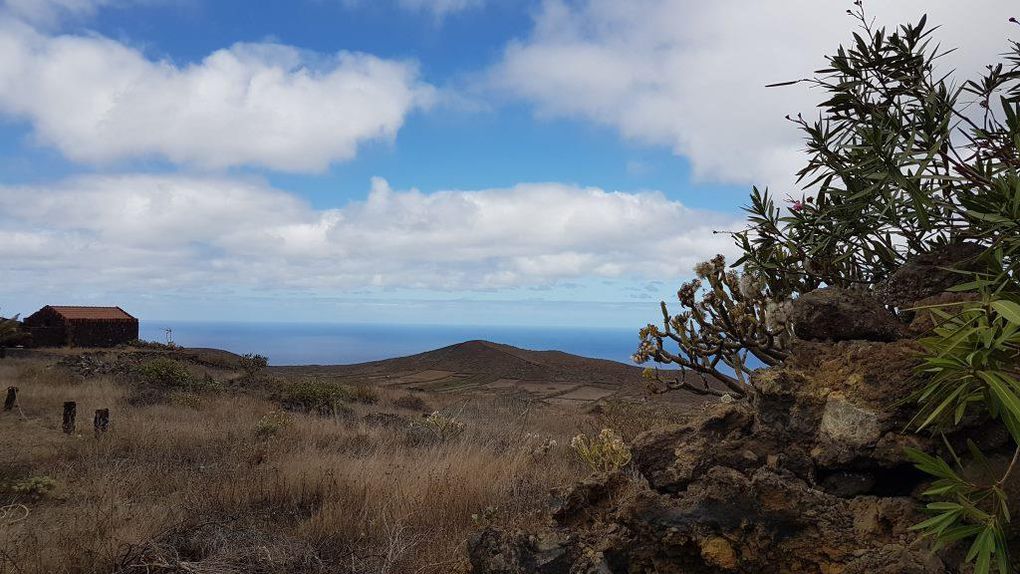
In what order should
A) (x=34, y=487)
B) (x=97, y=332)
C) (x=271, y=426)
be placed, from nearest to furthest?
(x=34, y=487), (x=271, y=426), (x=97, y=332)

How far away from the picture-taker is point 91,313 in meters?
26.1

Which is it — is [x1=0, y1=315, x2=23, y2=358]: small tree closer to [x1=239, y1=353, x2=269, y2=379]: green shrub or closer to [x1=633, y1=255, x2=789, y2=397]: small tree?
[x1=239, y1=353, x2=269, y2=379]: green shrub

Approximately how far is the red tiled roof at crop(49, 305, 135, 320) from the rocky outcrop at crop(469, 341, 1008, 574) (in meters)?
28.5

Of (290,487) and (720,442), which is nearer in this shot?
(720,442)

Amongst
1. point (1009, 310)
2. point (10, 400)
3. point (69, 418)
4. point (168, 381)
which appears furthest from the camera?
point (168, 381)

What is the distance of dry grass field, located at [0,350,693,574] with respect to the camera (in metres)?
3.96

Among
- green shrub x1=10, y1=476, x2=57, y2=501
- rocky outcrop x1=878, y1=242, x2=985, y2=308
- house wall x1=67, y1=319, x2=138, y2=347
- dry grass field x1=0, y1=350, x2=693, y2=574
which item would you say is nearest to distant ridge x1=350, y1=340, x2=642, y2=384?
house wall x1=67, y1=319, x2=138, y2=347

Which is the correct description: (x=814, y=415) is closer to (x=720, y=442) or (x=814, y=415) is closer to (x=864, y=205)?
(x=720, y=442)

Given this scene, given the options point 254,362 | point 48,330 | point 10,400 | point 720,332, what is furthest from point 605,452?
point 48,330

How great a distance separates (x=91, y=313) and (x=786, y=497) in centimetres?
3027

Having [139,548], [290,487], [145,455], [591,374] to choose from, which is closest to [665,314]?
[290,487]

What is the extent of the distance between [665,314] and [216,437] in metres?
6.85

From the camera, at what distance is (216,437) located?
9.02 m

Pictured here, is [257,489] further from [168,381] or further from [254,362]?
[254,362]
